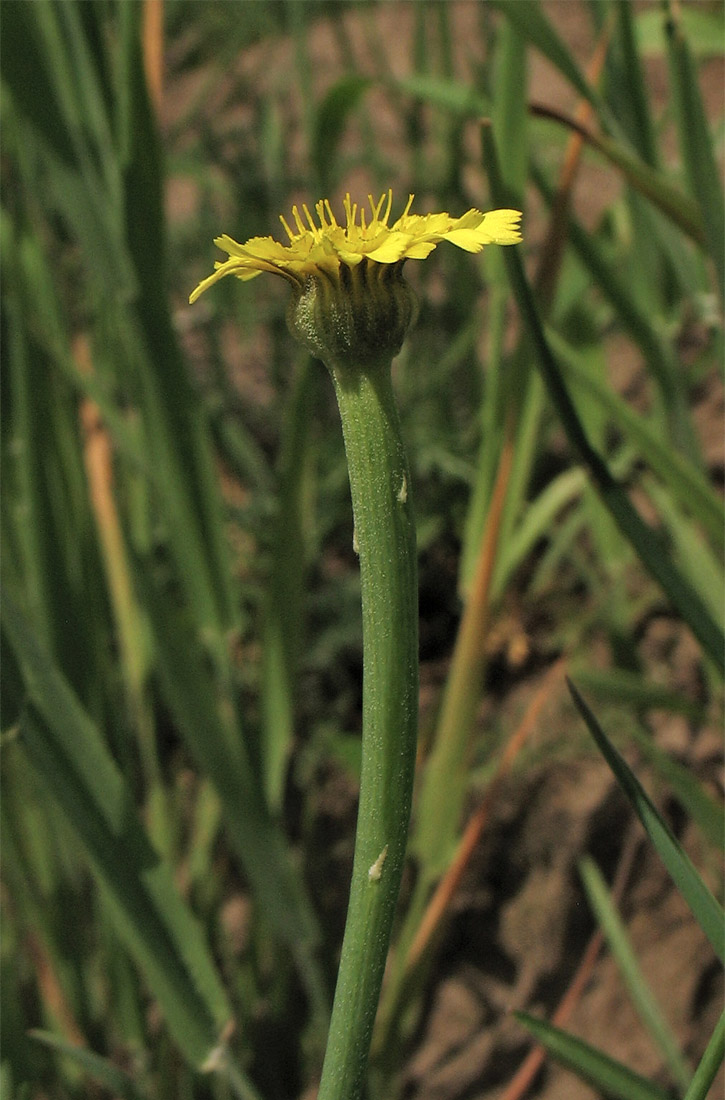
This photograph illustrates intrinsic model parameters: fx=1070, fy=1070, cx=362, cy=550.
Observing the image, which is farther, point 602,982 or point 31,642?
point 602,982

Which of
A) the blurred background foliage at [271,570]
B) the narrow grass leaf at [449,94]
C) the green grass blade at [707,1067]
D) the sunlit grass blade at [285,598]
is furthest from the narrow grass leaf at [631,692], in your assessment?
the narrow grass leaf at [449,94]

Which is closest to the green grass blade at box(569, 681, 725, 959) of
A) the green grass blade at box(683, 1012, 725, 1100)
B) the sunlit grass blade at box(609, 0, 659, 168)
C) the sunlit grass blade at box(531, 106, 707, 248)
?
the green grass blade at box(683, 1012, 725, 1100)

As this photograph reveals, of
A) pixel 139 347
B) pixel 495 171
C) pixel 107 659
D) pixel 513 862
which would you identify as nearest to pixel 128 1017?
pixel 107 659

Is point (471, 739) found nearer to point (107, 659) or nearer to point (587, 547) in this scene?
point (107, 659)

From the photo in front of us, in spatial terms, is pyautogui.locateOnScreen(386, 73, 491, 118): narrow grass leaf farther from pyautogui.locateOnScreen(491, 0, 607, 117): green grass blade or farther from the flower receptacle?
the flower receptacle

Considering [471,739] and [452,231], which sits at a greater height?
[452,231]

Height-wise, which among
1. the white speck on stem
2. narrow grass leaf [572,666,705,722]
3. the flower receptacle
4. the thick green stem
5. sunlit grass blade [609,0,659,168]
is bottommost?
narrow grass leaf [572,666,705,722]

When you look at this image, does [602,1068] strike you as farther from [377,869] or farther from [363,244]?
[363,244]
